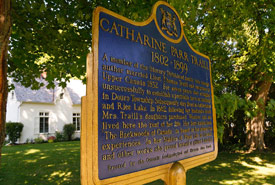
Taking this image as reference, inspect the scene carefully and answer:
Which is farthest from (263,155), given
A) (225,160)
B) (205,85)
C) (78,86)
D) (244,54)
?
(78,86)

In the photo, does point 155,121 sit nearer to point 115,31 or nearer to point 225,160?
point 115,31

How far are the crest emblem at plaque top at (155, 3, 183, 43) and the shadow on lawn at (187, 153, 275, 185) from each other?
555 cm

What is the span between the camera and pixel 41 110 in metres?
22.9

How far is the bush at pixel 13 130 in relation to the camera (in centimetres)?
1972

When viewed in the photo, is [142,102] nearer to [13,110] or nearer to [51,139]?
[51,139]

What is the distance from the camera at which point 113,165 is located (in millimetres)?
1997

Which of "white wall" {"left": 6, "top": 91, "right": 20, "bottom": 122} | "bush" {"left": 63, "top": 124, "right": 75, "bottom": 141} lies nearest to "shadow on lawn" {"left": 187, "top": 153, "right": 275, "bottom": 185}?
"bush" {"left": 63, "top": 124, "right": 75, "bottom": 141}

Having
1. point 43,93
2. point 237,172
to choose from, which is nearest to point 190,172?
point 237,172

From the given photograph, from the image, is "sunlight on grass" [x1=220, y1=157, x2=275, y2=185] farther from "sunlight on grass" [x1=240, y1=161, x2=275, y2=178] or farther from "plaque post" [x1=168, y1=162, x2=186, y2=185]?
"plaque post" [x1=168, y1=162, x2=186, y2=185]

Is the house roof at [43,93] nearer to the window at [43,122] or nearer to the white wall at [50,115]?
the white wall at [50,115]

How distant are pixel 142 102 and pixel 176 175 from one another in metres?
0.94

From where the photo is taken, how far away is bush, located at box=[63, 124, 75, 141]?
912 inches

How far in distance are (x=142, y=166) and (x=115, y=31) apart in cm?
139

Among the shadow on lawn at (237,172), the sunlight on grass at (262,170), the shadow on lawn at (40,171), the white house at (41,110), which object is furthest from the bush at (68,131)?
the sunlight on grass at (262,170)
